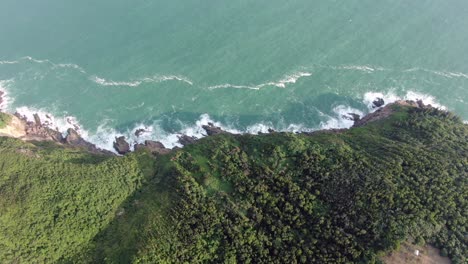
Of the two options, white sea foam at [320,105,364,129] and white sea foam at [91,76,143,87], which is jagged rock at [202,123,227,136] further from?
white sea foam at [320,105,364,129]

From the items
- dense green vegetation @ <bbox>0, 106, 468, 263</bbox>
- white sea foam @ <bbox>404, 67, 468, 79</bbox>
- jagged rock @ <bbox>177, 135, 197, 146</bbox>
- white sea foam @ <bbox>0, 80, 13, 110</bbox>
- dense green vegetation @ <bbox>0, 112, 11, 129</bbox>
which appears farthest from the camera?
white sea foam @ <bbox>404, 67, 468, 79</bbox>

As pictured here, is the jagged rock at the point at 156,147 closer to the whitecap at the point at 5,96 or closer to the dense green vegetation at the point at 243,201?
the dense green vegetation at the point at 243,201

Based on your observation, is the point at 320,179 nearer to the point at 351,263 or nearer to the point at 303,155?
the point at 303,155

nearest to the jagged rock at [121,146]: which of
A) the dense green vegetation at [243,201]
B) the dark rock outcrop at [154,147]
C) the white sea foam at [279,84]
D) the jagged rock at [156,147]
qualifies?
the dark rock outcrop at [154,147]

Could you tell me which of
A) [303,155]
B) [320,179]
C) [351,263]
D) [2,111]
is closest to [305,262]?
[351,263]

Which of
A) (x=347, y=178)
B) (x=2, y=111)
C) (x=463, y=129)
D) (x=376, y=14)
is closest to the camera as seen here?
(x=347, y=178)

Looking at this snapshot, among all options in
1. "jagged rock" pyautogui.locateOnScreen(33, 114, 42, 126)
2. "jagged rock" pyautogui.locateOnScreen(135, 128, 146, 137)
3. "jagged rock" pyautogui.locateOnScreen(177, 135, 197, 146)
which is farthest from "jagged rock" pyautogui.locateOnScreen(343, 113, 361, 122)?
"jagged rock" pyautogui.locateOnScreen(33, 114, 42, 126)
